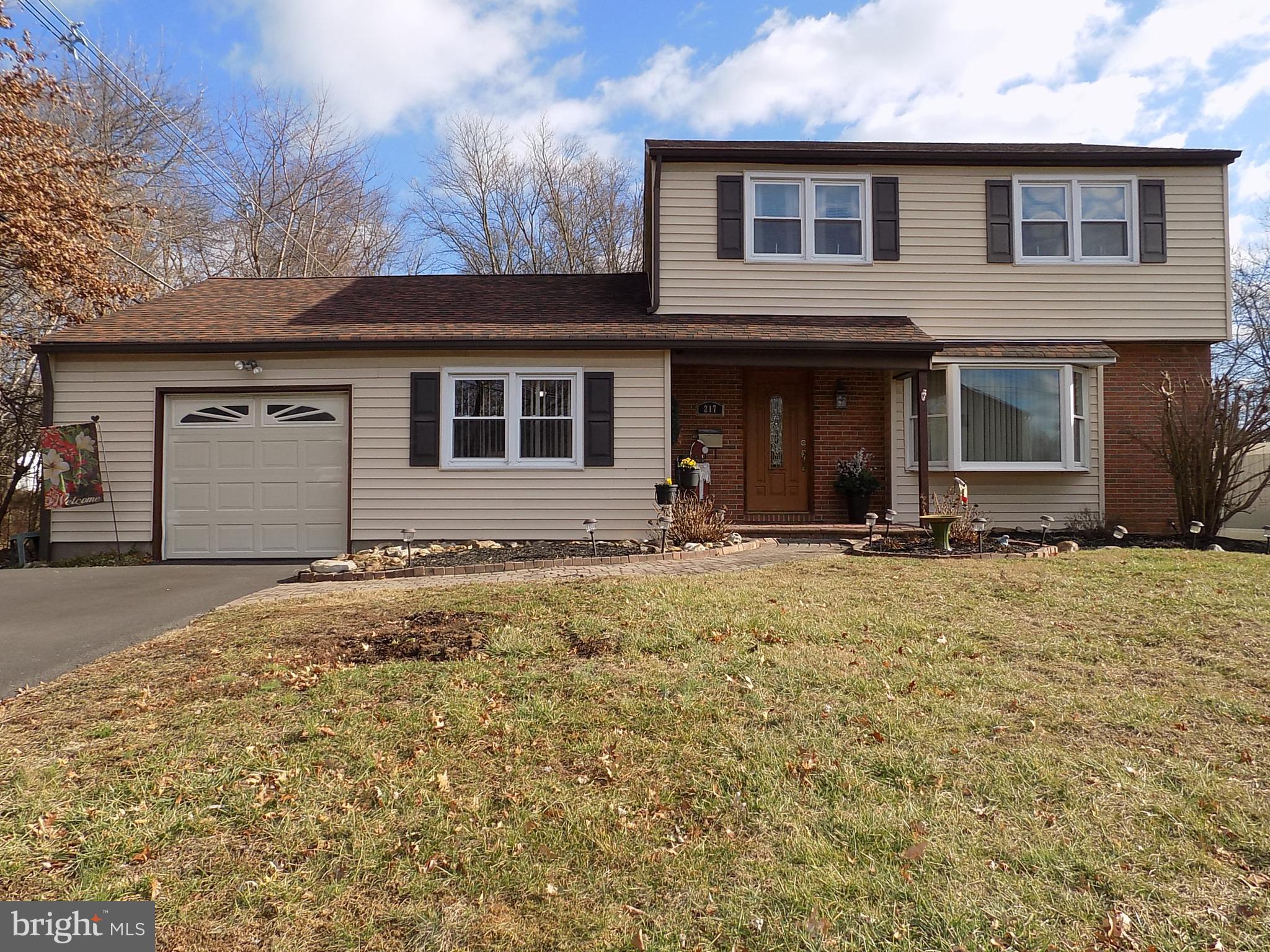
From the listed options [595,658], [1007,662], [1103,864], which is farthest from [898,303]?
[1103,864]

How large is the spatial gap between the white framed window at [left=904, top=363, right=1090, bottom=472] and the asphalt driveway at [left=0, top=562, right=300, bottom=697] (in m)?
9.35

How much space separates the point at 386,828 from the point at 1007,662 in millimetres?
3715

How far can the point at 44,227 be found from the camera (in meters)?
12.1

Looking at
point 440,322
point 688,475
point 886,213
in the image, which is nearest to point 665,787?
point 688,475

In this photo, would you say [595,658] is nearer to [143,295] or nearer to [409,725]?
[409,725]

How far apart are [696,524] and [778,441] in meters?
3.06

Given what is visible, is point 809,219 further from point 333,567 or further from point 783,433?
point 333,567

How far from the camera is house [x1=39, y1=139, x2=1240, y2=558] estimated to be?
1011 cm

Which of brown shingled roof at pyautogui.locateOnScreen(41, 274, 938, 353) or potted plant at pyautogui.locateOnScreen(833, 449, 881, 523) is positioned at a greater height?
brown shingled roof at pyautogui.locateOnScreen(41, 274, 938, 353)

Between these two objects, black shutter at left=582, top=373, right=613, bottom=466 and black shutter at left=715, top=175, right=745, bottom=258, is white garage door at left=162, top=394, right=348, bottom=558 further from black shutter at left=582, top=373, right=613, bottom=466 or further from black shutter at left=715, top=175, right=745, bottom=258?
black shutter at left=715, top=175, right=745, bottom=258

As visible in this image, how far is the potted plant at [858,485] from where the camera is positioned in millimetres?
11188

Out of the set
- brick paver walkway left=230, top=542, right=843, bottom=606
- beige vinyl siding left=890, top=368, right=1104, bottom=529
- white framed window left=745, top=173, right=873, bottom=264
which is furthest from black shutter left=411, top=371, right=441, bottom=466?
beige vinyl siding left=890, top=368, right=1104, bottom=529

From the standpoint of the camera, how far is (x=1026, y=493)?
11.0 m

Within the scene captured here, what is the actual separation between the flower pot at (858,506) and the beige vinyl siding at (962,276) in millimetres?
2696
